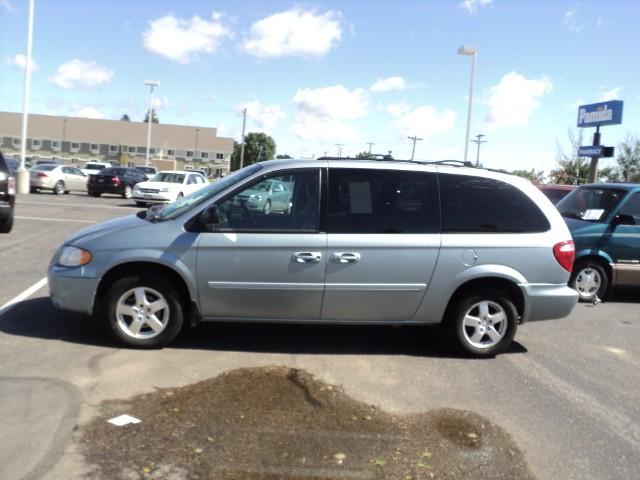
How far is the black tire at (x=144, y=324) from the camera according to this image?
537 cm

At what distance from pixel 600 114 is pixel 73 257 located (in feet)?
87.1

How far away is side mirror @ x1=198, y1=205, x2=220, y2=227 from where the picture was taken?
5.27 m

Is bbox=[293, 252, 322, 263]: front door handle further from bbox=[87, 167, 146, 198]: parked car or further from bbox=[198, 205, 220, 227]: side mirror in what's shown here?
bbox=[87, 167, 146, 198]: parked car

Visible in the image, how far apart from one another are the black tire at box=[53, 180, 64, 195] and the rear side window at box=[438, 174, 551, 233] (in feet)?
85.5

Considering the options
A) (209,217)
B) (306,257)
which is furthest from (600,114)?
(209,217)

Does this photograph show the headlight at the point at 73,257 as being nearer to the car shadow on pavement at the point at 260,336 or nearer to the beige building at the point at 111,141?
the car shadow on pavement at the point at 260,336

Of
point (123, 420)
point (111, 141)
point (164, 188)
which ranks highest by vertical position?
point (111, 141)

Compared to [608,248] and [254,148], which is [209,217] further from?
[254,148]

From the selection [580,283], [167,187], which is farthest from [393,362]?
[167,187]

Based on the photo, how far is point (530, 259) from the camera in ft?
18.8

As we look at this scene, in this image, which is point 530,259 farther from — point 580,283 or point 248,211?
point 580,283

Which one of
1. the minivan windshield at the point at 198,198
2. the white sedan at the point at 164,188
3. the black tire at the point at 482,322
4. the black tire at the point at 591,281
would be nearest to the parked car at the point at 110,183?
the white sedan at the point at 164,188

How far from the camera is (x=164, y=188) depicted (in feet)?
76.1

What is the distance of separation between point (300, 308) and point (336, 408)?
50.5 inches
